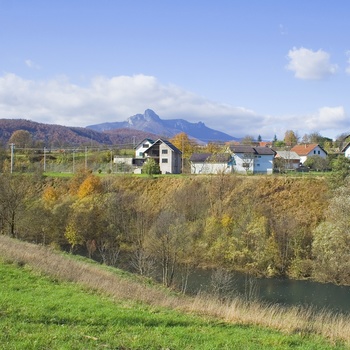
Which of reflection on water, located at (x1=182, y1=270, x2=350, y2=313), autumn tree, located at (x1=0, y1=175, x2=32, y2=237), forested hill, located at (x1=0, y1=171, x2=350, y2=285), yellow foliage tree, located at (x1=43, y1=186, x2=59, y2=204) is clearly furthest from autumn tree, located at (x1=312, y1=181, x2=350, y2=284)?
yellow foliage tree, located at (x1=43, y1=186, x2=59, y2=204)

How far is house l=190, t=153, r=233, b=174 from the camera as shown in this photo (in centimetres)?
5644

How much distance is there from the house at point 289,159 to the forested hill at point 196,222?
13.8 meters

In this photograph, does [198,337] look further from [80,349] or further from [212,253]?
[212,253]

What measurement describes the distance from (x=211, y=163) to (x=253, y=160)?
244 inches

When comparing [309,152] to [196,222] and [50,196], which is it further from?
[50,196]

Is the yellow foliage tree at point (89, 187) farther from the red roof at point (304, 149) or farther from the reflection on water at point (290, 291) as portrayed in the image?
the red roof at point (304, 149)

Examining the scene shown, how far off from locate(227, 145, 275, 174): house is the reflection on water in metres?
25.7

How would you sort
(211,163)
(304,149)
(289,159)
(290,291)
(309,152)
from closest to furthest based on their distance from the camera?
(290,291)
(211,163)
(289,159)
(309,152)
(304,149)

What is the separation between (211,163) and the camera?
56625 mm

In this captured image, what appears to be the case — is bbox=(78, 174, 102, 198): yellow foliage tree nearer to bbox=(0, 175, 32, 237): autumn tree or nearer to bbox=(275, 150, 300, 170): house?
bbox=(0, 175, 32, 237): autumn tree

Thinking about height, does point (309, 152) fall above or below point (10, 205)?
above

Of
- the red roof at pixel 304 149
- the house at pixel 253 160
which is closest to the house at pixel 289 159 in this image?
the red roof at pixel 304 149

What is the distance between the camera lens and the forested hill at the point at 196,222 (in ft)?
108

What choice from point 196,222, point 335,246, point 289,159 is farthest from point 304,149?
point 335,246
